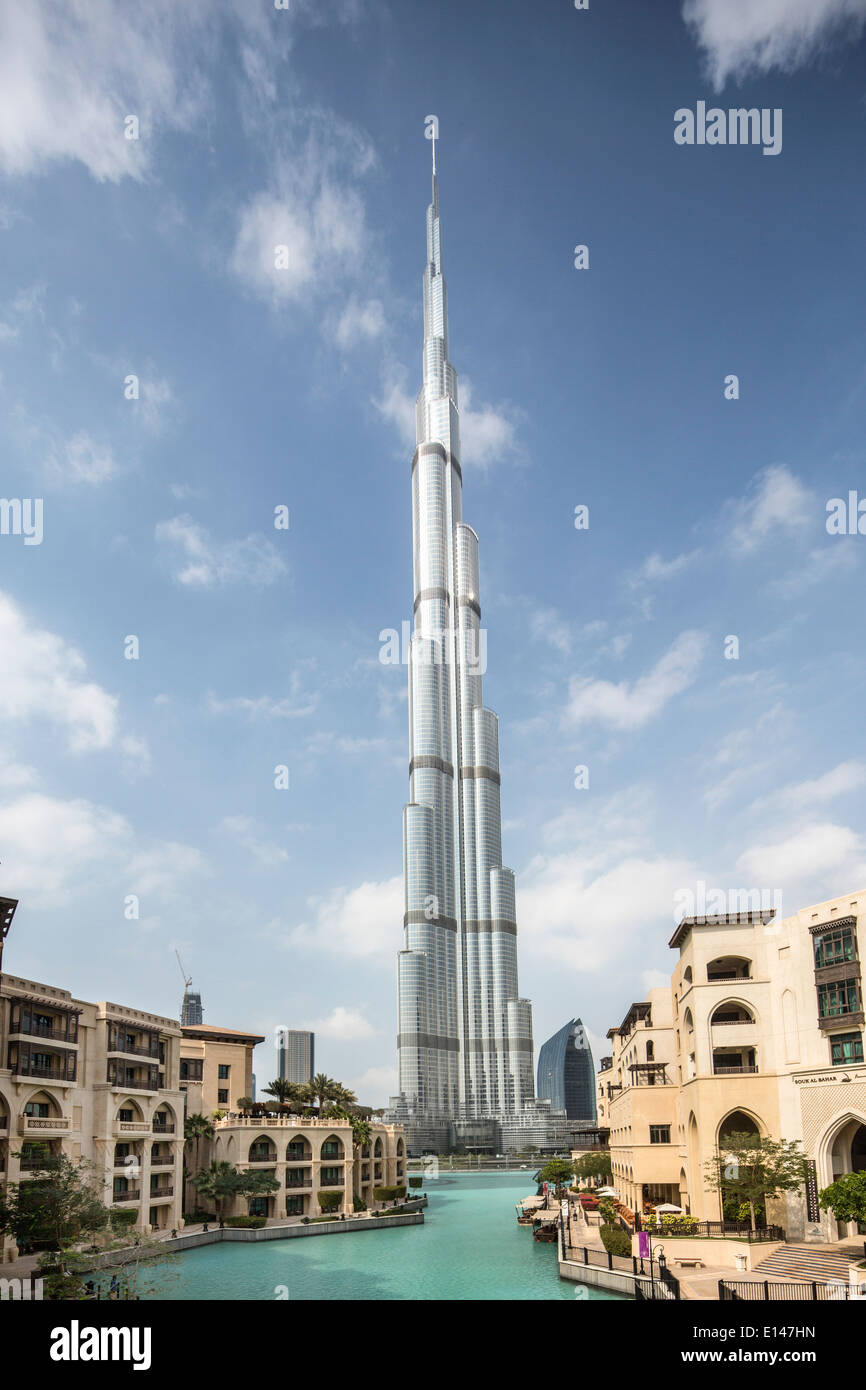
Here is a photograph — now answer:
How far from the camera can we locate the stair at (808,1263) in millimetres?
39688

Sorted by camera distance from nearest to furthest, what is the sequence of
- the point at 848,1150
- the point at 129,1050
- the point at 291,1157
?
1. the point at 848,1150
2. the point at 129,1050
3. the point at 291,1157

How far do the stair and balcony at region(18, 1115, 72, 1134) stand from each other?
34.7 m

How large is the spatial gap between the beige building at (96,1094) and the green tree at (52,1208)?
109 centimetres

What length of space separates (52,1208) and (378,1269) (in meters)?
17.3

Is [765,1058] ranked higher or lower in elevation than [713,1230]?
higher

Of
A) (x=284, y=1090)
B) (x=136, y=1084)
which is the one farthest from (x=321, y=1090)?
(x=136, y=1084)

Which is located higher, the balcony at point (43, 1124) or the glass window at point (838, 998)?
the glass window at point (838, 998)

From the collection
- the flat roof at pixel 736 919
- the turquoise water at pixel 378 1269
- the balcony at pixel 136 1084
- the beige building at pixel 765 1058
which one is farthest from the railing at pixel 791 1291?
the balcony at pixel 136 1084

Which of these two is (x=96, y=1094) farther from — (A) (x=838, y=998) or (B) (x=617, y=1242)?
(A) (x=838, y=998)

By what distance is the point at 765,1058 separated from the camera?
52656 mm

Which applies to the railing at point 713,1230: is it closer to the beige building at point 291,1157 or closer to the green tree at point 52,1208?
the green tree at point 52,1208
